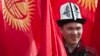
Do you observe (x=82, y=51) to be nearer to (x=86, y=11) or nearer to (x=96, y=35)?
(x=96, y=35)

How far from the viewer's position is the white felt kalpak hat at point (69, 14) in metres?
4.20

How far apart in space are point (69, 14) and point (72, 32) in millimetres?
159

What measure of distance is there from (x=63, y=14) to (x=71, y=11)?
69 millimetres

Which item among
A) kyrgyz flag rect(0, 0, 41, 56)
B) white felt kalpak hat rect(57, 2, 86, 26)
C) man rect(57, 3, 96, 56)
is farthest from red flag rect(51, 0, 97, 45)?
kyrgyz flag rect(0, 0, 41, 56)

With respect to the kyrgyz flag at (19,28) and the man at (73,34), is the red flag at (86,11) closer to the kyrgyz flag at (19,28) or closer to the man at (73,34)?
the man at (73,34)

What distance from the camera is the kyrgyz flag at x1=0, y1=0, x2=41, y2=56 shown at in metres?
3.83

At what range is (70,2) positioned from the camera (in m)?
4.45

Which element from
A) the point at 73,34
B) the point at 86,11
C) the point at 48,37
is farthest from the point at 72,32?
the point at 86,11

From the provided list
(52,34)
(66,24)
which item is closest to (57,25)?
(66,24)

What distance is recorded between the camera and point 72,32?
418cm

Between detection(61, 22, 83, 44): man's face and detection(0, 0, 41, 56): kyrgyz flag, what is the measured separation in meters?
0.30

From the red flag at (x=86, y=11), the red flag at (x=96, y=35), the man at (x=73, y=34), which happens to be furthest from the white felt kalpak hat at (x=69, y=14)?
the red flag at (x=86, y=11)

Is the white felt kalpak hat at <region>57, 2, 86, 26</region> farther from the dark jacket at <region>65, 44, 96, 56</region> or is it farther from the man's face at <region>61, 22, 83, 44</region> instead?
the dark jacket at <region>65, 44, 96, 56</region>

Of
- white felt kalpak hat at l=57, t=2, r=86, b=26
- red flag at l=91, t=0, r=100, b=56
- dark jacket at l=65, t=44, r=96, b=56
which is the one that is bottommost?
dark jacket at l=65, t=44, r=96, b=56
